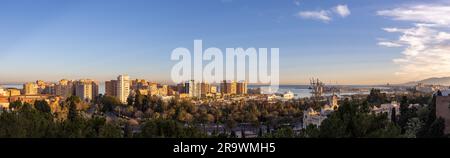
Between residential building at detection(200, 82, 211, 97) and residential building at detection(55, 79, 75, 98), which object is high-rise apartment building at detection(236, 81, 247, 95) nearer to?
residential building at detection(200, 82, 211, 97)

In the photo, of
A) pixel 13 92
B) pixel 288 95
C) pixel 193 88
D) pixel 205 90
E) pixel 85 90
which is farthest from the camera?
pixel 288 95

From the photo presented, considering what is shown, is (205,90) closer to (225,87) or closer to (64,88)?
(225,87)

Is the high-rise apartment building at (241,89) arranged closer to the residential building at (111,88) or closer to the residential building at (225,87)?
the residential building at (225,87)

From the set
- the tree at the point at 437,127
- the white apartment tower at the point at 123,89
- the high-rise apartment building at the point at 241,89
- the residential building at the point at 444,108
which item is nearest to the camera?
the tree at the point at 437,127

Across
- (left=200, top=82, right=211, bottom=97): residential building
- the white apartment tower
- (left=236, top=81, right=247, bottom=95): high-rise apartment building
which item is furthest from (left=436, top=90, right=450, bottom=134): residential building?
the white apartment tower

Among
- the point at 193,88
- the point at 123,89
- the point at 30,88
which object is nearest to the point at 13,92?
the point at 30,88

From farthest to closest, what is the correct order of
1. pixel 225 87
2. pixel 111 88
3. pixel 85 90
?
1. pixel 225 87
2. pixel 85 90
3. pixel 111 88

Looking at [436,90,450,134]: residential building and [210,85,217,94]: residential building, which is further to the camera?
[210,85,217,94]: residential building

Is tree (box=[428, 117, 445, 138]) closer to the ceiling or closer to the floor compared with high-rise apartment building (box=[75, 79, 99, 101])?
closer to the floor

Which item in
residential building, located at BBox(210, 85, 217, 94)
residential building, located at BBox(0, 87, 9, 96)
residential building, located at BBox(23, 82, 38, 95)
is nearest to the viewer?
residential building, located at BBox(0, 87, 9, 96)

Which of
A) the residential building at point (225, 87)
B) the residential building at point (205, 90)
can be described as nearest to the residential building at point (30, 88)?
the residential building at point (205, 90)

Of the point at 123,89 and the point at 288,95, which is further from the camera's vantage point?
the point at 288,95
